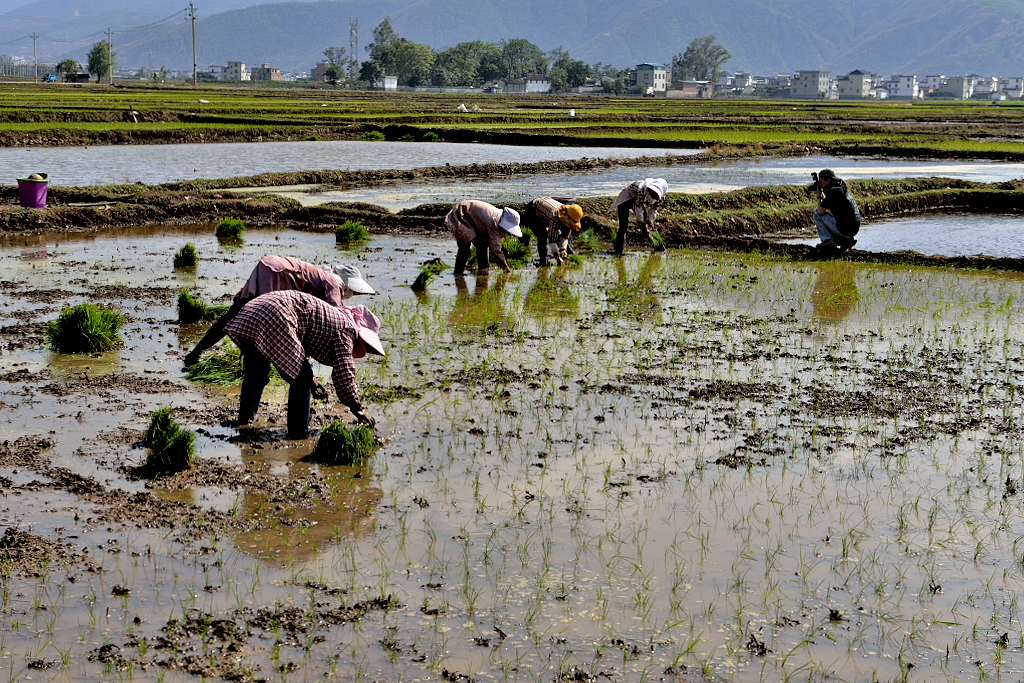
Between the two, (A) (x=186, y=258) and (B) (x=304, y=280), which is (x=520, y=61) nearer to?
(A) (x=186, y=258)

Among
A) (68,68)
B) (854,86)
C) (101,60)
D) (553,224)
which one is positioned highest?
(854,86)

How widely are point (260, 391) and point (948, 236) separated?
535 inches

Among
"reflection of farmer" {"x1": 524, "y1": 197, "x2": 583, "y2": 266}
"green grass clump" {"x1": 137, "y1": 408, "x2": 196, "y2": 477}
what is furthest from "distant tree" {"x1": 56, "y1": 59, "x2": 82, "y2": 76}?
"green grass clump" {"x1": 137, "y1": 408, "x2": 196, "y2": 477}

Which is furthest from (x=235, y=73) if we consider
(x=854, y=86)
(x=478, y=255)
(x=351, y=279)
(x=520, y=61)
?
(x=351, y=279)

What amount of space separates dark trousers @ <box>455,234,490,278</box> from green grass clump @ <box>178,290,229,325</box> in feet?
11.8

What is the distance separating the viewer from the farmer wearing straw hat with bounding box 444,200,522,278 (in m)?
12.6

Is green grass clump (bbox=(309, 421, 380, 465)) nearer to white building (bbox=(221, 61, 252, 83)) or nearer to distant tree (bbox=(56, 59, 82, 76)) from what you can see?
distant tree (bbox=(56, 59, 82, 76))

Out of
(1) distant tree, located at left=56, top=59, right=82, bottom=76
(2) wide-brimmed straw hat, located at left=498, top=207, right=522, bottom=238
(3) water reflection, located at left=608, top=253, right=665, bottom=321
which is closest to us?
(3) water reflection, located at left=608, top=253, right=665, bottom=321

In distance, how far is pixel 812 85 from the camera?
152125 millimetres

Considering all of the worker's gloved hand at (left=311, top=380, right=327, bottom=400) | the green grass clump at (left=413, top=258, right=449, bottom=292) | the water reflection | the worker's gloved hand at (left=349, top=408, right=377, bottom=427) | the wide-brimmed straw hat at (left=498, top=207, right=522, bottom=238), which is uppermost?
the wide-brimmed straw hat at (left=498, top=207, right=522, bottom=238)

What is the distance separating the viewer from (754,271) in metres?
14.2

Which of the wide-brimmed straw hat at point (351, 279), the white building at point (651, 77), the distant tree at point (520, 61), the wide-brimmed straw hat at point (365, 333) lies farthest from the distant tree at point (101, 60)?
the wide-brimmed straw hat at point (365, 333)

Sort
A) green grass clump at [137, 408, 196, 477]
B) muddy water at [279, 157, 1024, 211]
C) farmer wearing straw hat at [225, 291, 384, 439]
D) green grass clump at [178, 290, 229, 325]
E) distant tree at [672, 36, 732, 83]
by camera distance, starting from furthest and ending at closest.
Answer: distant tree at [672, 36, 732, 83]
muddy water at [279, 157, 1024, 211]
green grass clump at [178, 290, 229, 325]
farmer wearing straw hat at [225, 291, 384, 439]
green grass clump at [137, 408, 196, 477]

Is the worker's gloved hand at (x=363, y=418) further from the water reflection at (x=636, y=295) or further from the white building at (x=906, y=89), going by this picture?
the white building at (x=906, y=89)
